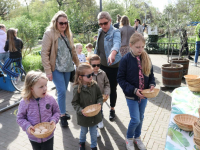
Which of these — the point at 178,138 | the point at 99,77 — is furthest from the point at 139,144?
the point at 99,77

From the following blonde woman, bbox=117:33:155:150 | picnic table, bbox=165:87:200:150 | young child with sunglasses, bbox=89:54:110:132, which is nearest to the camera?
picnic table, bbox=165:87:200:150

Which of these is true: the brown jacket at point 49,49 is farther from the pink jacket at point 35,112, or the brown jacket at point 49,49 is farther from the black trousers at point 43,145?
the black trousers at point 43,145

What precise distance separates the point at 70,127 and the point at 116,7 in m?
31.5

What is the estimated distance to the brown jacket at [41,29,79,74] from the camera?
10.4ft

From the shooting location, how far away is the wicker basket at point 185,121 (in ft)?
6.86

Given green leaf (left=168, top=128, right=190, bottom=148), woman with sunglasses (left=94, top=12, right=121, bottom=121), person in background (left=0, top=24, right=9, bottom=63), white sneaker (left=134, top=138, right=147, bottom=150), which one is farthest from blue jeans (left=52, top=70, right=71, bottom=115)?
person in background (left=0, top=24, right=9, bottom=63)

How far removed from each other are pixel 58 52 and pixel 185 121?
230 cm

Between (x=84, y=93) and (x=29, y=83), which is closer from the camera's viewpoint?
(x=29, y=83)

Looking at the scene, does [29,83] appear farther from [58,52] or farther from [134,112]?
[134,112]

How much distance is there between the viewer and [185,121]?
2.26 meters

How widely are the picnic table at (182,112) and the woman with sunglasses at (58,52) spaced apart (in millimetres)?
1962

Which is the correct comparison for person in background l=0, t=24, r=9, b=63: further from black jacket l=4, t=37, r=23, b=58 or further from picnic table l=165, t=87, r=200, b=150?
picnic table l=165, t=87, r=200, b=150

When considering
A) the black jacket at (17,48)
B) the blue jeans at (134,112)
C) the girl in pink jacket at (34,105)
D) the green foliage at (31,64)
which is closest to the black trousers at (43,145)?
the girl in pink jacket at (34,105)

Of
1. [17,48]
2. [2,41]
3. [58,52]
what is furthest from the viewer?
[2,41]
